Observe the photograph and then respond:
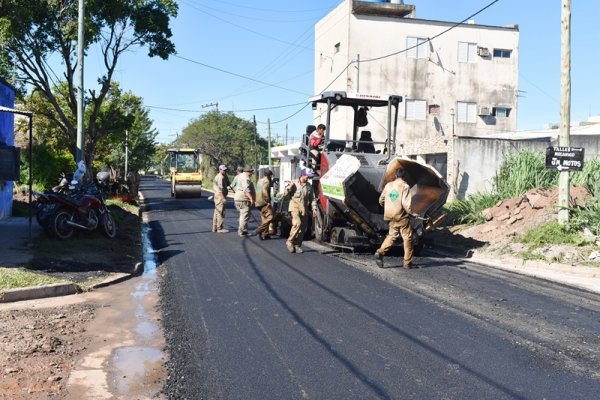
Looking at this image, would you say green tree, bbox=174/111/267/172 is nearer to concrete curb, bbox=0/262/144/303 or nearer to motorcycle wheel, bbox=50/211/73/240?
motorcycle wheel, bbox=50/211/73/240

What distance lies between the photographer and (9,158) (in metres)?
11.4

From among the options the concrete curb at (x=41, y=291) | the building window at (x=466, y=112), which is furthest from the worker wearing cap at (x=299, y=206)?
the building window at (x=466, y=112)

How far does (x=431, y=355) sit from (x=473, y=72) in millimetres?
34174

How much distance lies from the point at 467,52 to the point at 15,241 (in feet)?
103

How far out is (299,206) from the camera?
12234 mm

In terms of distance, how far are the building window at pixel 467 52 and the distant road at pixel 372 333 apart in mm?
28924

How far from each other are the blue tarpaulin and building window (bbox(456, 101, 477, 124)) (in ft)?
88.5

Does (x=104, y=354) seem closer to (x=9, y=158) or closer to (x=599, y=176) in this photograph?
(x=9, y=158)

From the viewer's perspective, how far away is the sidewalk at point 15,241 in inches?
374

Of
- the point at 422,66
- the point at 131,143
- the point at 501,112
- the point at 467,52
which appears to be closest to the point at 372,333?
the point at 422,66

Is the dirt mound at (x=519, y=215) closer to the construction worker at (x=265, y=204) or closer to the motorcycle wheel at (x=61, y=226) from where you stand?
the construction worker at (x=265, y=204)

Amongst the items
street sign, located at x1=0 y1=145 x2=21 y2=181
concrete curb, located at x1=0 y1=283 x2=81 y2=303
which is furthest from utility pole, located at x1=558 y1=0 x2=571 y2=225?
street sign, located at x1=0 y1=145 x2=21 y2=181

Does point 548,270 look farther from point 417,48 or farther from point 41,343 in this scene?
point 417,48

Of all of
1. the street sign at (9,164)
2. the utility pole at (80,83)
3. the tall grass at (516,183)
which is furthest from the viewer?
the utility pole at (80,83)
